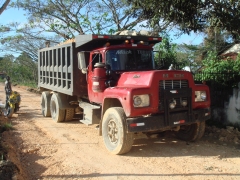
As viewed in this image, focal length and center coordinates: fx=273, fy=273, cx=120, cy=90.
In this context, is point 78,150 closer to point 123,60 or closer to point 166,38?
point 123,60

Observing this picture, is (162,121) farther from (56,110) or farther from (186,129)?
(56,110)

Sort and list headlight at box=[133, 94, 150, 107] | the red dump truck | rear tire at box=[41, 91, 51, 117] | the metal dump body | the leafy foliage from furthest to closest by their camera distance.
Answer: rear tire at box=[41, 91, 51, 117]
the leafy foliage
the metal dump body
the red dump truck
headlight at box=[133, 94, 150, 107]

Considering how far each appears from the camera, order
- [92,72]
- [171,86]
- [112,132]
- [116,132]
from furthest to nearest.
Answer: [92,72]
[112,132]
[116,132]
[171,86]

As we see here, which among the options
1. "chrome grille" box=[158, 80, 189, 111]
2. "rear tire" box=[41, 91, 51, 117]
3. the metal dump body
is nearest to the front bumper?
"chrome grille" box=[158, 80, 189, 111]

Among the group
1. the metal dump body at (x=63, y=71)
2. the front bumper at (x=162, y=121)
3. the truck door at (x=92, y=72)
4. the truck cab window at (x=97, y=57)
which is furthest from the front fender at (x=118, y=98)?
the metal dump body at (x=63, y=71)

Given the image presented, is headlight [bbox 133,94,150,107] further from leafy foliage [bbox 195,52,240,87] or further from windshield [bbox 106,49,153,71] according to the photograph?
leafy foliage [bbox 195,52,240,87]

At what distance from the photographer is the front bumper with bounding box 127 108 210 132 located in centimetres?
514

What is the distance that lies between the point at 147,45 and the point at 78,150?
321cm

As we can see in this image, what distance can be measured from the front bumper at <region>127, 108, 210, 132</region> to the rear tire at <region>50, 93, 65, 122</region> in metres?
4.25

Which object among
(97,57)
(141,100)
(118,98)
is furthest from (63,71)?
(141,100)

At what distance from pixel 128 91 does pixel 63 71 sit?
12.8 ft

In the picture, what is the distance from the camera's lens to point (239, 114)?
785 cm

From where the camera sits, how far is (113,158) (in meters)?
5.39

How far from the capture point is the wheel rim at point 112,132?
566 centimetres
